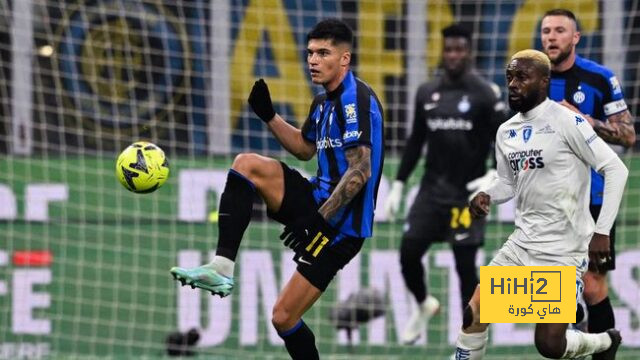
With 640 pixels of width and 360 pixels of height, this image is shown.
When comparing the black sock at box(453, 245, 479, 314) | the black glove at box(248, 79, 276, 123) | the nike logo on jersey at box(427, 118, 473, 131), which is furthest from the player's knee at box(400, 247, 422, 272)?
the black glove at box(248, 79, 276, 123)

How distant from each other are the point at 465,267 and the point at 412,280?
0.43 metres

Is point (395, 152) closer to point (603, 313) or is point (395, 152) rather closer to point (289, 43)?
point (289, 43)

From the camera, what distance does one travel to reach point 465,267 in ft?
34.3

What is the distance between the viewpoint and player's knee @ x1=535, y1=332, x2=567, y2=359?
25.3ft

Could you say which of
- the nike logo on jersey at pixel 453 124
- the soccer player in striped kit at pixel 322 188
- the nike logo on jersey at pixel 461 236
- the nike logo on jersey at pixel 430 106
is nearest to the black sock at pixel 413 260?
the nike logo on jersey at pixel 461 236

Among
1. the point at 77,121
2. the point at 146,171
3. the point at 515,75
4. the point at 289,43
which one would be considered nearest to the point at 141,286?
the point at 77,121

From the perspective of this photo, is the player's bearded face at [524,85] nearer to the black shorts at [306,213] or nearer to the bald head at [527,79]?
the bald head at [527,79]

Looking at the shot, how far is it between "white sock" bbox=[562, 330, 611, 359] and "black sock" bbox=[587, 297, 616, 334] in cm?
50

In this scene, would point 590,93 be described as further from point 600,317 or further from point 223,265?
point 223,265

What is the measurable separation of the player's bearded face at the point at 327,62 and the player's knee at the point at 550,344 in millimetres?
1739

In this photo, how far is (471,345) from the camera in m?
7.82

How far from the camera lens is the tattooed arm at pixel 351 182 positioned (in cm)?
771

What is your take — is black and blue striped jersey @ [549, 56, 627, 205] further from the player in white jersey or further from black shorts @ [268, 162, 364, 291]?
black shorts @ [268, 162, 364, 291]

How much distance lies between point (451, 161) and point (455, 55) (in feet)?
2.51
